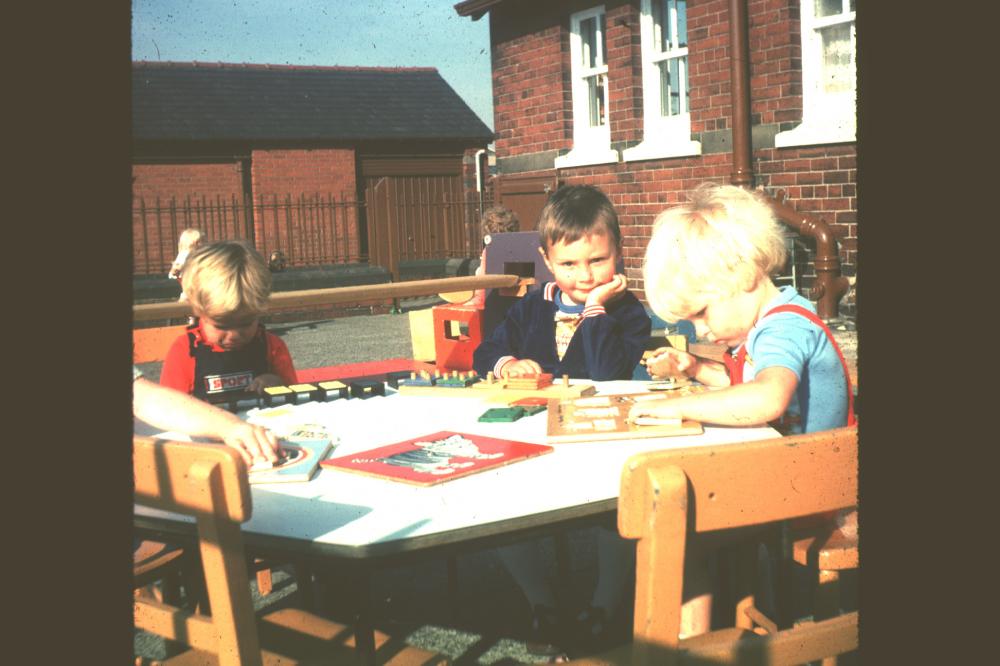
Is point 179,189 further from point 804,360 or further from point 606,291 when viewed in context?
point 804,360

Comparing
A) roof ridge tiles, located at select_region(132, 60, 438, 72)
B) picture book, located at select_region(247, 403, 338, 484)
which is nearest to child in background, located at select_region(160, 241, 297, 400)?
picture book, located at select_region(247, 403, 338, 484)

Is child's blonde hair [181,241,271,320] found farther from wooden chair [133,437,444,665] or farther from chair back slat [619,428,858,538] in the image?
chair back slat [619,428,858,538]

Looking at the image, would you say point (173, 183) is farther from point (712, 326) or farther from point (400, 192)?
point (712, 326)

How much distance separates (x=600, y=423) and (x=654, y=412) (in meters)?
0.12

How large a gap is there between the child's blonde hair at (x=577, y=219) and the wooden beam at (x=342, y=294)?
55 cm

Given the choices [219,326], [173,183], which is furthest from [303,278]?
[219,326]

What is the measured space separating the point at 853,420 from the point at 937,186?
1.65 meters

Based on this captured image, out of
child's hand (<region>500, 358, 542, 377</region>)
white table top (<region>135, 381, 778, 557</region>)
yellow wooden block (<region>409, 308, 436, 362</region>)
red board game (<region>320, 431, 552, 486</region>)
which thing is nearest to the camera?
white table top (<region>135, 381, 778, 557</region>)

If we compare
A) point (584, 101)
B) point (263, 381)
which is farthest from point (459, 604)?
point (584, 101)

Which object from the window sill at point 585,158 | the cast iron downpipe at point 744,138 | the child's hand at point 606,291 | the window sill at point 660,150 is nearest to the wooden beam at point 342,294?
the child's hand at point 606,291

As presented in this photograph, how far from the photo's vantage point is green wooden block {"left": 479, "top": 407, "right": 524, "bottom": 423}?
2.46 metres

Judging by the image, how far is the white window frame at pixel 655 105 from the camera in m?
10.8

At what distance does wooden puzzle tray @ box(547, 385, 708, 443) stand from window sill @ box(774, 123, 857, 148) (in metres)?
6.70

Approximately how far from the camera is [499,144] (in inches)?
550
